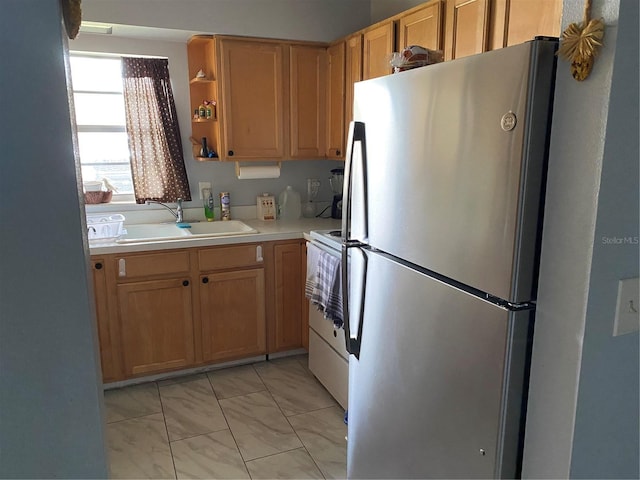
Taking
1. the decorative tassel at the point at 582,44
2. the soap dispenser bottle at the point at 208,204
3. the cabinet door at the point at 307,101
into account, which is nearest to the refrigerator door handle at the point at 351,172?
the decorative tassel at the point at 582,44

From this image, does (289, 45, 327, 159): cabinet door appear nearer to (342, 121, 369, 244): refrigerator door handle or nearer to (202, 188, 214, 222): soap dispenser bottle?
(202, 188, 214, 222): soap dispenser bottle

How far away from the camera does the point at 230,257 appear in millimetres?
2863

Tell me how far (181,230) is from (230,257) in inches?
17.0

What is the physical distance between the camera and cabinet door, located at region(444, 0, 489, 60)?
1847mm

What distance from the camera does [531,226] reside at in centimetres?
103

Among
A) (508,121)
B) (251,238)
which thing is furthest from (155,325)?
(508,121)

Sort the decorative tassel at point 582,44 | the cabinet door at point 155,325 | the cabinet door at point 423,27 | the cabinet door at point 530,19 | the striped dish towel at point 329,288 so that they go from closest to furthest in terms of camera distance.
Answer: the decorative tassel at point 582,44 < the cabinet door at point 530,19 < the cabinet door at point 423,27 < the striped dish towel at point 329,288 < the cabinet door at point 155,325

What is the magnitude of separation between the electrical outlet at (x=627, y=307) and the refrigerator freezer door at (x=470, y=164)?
0.18 m

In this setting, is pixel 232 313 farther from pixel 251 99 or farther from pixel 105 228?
pixel 251 99

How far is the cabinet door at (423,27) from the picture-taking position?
2.09m

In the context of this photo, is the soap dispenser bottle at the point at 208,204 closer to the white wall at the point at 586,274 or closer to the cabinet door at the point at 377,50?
the cabinet door at the point at 377,50

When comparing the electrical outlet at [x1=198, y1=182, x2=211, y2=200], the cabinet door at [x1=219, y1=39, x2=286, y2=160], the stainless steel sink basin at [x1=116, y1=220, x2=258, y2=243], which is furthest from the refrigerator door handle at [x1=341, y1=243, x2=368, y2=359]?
the electrical outlet at [x1=198, y1=182, x2=211, y2=200]

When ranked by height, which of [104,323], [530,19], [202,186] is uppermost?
[530,19]

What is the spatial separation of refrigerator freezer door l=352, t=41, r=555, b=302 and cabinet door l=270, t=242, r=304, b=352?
5.07 feet
